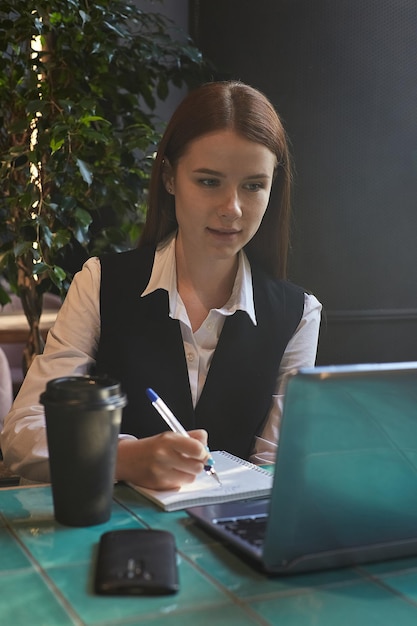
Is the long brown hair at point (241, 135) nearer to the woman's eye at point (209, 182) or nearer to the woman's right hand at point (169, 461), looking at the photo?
the woman's eye at point (209, 182)

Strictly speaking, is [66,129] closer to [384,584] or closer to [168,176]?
[168,176]

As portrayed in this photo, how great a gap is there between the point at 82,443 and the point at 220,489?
0.93 ft

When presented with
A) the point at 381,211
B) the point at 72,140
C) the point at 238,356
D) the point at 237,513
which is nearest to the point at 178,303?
the point at 238,356

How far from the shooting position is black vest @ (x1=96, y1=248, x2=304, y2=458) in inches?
72.3

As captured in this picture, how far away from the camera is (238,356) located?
1879 mm

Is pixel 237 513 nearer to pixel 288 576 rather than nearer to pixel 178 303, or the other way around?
pixel 288 576

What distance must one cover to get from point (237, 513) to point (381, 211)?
250cm

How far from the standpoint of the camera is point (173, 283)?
1.90m

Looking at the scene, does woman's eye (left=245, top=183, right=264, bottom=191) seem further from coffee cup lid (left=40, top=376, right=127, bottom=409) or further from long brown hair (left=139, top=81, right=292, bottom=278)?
coffee cup lid (left=40, top=376, right=127, bottom=409)

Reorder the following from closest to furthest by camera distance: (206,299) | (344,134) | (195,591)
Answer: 1. (195,591)
2. (206,299)
3. (344,134)

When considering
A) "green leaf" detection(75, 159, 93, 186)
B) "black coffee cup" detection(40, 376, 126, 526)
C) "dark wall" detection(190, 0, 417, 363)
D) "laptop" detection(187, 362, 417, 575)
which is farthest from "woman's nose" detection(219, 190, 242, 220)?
"dark wall" detection(190, 0, 417, 363)

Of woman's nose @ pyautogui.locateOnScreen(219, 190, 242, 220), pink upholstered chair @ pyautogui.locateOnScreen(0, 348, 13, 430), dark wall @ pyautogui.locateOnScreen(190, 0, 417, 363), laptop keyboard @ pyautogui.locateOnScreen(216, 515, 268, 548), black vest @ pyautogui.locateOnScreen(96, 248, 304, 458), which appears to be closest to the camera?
laptop keyboard @ pyautogui.locateOnScreen(216, 515, 268, 548)

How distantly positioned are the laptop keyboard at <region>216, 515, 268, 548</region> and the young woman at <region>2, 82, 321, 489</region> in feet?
2.06

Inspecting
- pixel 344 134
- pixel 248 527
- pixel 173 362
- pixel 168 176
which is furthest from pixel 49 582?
pixel 344 134
